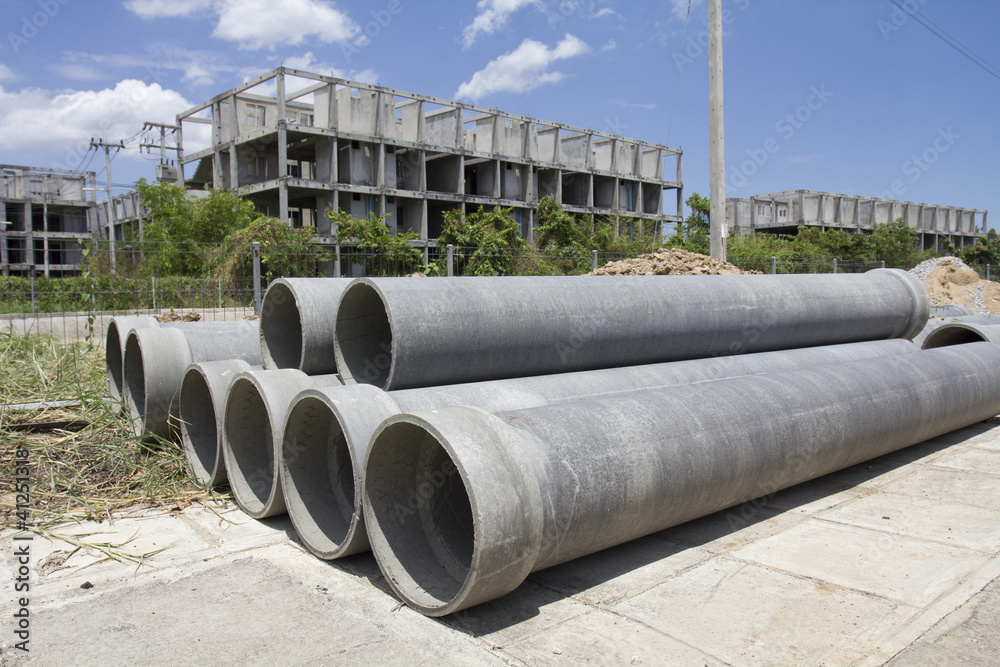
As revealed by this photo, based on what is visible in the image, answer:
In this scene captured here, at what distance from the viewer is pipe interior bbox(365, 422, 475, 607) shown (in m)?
3.19

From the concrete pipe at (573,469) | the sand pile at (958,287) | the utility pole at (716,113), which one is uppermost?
the utility pole at (716,113)

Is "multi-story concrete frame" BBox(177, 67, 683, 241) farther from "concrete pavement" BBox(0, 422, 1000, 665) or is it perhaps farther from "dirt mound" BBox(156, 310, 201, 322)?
"concrete pavement" BBox(0, 422, 1000, 665)

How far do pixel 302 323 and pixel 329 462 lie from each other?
3.04 feet

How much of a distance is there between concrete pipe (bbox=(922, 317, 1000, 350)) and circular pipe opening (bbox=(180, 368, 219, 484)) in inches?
289

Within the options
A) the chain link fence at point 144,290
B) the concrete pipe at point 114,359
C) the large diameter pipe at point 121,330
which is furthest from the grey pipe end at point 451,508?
the chain link fence at point 144,290

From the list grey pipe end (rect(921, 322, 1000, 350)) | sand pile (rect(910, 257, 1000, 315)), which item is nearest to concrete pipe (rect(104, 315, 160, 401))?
grey pipe end (rect(921, 322, 1000, 350))

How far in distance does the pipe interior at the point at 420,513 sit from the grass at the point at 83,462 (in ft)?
6.66

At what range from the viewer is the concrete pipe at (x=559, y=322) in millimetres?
4098

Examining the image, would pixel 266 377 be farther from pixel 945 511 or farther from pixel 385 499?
pixel 945 511

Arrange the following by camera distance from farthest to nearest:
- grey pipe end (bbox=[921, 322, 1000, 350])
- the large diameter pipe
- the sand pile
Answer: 1. the sand pile
2. grey pipe end (bbox=[921, 322, 1000, 350])
3. the large diameter pipe

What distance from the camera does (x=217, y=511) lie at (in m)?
4.47

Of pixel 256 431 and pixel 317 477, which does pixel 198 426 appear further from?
pixel 317 477

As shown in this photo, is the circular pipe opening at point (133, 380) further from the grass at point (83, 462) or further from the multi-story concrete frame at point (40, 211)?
the multi-story concrete frame at point (40, 211)

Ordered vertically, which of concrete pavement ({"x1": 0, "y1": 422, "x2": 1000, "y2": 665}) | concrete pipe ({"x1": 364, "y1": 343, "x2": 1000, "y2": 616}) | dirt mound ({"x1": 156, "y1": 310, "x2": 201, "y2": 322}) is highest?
dirt mound ({"x1": 156, "y1": 310, "x2": 201, "y2": 322})
